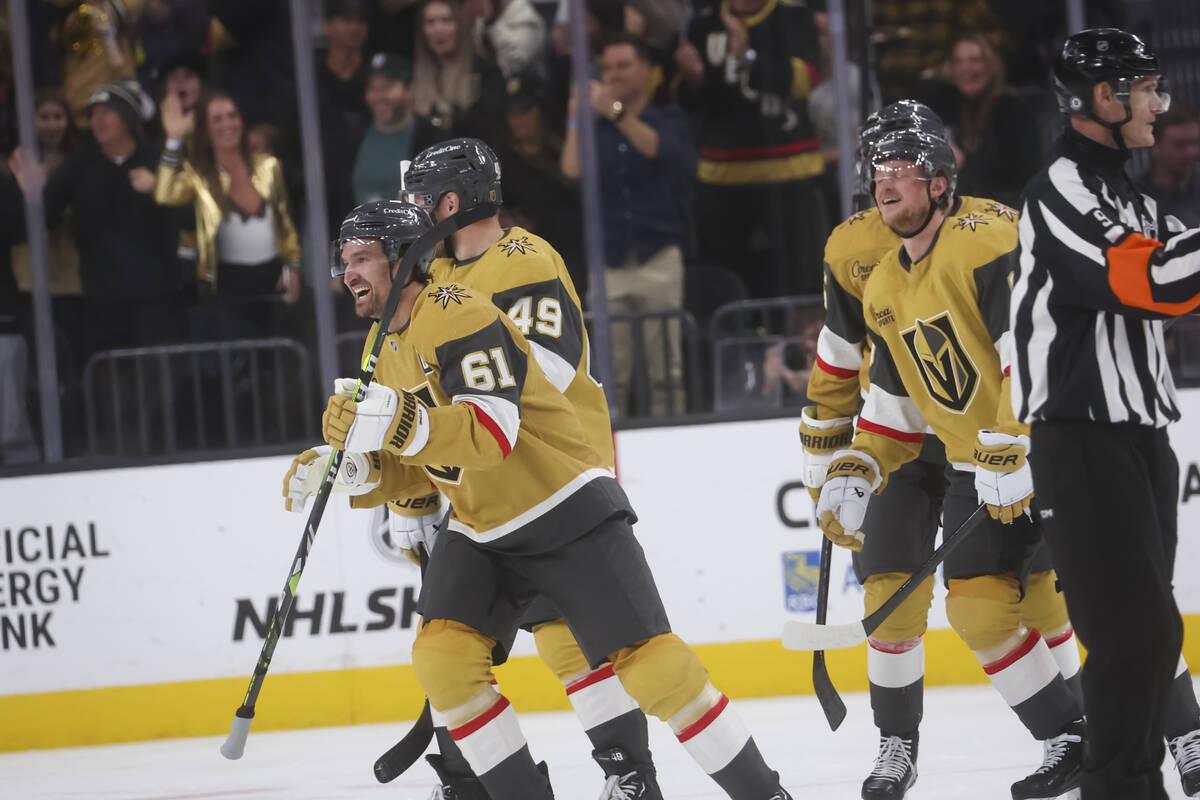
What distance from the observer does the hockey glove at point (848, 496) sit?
310cm

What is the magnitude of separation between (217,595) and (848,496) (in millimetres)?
2338

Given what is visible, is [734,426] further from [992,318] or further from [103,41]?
[103,41]

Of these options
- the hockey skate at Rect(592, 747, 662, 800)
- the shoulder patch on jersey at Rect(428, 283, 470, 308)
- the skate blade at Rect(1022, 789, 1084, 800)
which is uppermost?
the shoulder patch on jersey at Rect(428, 283, 470, 308)

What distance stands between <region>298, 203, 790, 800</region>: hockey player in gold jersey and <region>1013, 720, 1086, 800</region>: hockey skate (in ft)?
2.00

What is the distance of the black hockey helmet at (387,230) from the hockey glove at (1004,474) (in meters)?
1.05

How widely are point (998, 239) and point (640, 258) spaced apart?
2.46 meters

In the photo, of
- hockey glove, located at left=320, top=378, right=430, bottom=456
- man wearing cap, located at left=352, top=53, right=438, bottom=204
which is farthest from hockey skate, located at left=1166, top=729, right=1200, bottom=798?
man wearing cap, located at left=352, top=53, right=438, bottom=204

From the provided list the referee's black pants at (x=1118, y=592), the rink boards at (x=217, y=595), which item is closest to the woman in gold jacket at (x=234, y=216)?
the rink boards at (x=217, y=595)

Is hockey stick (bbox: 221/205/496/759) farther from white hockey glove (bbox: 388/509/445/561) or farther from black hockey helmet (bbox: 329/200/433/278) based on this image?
white hockey glove (bbox: 388/509/445/561)

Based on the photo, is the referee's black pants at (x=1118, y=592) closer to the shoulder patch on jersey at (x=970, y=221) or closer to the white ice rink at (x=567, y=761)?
the shoulder patch on jersey at (x=970, y=221)

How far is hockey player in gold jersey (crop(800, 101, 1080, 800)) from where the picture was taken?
10.1 ft

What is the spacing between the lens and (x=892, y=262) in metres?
3.03

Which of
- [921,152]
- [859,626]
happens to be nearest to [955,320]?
[921,152]

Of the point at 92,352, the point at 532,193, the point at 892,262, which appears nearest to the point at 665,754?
the point at 892,262
